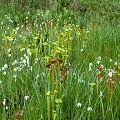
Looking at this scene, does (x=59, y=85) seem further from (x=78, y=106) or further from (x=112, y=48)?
(x=112, y=48)

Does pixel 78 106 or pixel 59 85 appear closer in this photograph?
pixel 78 106

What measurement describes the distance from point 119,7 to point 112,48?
15.0 ft

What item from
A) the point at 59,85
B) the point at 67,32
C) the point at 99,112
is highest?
the point at 67,32

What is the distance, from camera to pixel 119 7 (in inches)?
321

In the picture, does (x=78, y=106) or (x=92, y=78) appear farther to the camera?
(x=92, y=78)

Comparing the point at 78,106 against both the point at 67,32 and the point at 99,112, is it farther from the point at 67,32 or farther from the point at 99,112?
the point at 67,32

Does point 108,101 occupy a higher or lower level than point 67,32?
lower

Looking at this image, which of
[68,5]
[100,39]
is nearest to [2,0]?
[68,5]

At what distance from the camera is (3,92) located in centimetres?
255

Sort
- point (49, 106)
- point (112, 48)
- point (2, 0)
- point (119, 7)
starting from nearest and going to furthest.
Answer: point (49, 106), point (112, 48), point (2, 0), point (119, 7)

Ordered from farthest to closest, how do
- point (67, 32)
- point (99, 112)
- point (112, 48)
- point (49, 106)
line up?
point (112, 48)
point (67, 32)
point (99, 112)
point (49, 106)

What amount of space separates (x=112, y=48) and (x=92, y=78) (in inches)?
48.8

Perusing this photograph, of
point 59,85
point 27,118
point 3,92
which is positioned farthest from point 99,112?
point 3,92

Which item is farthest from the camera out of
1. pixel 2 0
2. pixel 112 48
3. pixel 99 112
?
pixel 2 0
